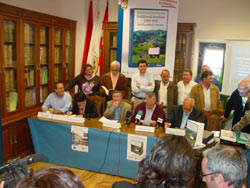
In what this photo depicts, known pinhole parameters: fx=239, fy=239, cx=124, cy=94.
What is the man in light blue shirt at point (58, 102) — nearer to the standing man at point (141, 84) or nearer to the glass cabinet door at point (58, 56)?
the standing man at point (141, 84)

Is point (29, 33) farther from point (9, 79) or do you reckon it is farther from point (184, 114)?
point (184, 114)

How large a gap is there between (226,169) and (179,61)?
4.61 meters

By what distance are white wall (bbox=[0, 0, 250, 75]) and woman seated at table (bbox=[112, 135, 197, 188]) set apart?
483cm

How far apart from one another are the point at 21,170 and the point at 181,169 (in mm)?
789

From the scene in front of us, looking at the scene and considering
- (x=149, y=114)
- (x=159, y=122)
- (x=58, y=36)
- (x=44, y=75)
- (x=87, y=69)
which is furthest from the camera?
(x=58, y=36)

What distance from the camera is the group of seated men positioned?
3.59 meters

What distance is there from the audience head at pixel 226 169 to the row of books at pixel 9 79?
3537 millimetres

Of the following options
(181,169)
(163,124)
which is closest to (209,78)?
(163,124)

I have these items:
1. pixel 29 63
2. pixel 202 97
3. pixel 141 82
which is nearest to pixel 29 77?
pixel 29 63

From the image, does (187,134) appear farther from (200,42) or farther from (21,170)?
(200,42)

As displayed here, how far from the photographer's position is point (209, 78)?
4.04 m

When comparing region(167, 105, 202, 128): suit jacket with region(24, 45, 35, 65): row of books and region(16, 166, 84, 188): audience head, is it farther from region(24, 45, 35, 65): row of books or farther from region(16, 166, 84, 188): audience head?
region(16, 166, 84, 188): audience head

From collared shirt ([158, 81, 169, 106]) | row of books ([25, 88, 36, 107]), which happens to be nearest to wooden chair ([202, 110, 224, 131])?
collared shirt ([158, 81, 169, 106])

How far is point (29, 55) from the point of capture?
445cm
